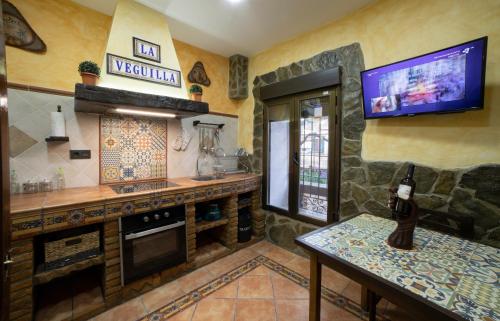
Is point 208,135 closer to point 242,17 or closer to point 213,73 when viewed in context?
point 213,73

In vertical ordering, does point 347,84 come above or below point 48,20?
below

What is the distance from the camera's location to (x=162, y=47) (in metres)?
2.19

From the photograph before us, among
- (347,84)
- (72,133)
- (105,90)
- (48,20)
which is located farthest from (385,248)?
(48,20)

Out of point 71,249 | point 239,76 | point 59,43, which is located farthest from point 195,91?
point 71,249

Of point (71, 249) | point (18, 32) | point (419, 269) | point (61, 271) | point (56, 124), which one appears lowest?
point (61, 271)

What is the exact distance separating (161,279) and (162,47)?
2401 mm

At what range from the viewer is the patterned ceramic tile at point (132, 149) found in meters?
2.16

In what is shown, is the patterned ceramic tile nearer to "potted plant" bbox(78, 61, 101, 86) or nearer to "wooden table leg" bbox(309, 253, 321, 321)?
"potted plant" bbox(78, 61, 101, 86)

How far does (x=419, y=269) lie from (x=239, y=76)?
9.94ft

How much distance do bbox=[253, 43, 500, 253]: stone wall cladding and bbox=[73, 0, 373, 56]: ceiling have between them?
0.38 metres

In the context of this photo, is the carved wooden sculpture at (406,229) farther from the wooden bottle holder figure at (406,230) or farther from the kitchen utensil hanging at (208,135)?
the kitchen utensil hanging at (208,135)

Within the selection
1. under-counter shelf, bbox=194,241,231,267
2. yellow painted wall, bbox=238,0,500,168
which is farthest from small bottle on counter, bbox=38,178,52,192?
yellow painted wall, bbox=238,0,500,168

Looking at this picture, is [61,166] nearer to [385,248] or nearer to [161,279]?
[161,279]

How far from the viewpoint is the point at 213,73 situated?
311 centimetres
